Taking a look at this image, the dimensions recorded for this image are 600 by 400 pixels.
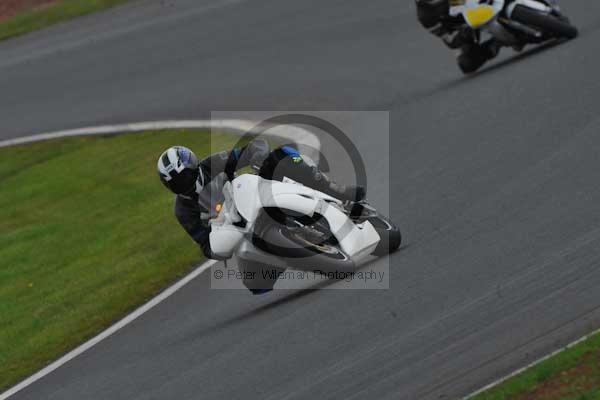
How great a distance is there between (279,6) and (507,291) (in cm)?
1409

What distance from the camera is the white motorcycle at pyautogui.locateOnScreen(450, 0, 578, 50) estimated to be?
14.5 meters

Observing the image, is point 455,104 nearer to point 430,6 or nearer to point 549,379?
point 430,6

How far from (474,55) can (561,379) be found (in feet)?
29.7

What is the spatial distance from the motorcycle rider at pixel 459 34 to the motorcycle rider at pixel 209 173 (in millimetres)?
5850

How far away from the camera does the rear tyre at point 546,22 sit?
1448 centimetres

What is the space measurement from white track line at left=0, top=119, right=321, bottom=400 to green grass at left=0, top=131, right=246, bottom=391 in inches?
7.5

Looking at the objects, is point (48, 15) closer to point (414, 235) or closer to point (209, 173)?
point (209, 173)

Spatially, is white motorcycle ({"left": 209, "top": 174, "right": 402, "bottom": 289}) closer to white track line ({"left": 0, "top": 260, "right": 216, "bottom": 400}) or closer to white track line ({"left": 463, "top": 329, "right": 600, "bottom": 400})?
white track line ({"left": 0, "top": 260, "right": 216, "bottom": 400})

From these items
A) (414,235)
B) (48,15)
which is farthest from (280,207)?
(48,15)

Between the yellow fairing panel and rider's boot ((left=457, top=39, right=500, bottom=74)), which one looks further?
rider's boot ((left=457, top=39, right=500, bottom=74))

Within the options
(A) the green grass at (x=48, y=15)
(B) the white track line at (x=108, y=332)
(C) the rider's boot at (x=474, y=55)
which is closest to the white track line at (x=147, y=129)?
(B) the white track line at (x=108, y=332)

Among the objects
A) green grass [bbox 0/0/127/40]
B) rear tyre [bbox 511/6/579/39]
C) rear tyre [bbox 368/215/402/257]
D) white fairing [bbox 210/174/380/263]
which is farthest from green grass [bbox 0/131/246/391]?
green grass [bbox 0/0/127/40]

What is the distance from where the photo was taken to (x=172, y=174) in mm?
9656

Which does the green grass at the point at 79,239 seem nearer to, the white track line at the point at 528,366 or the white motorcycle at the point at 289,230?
the white motorcycle at the point at 289,230
